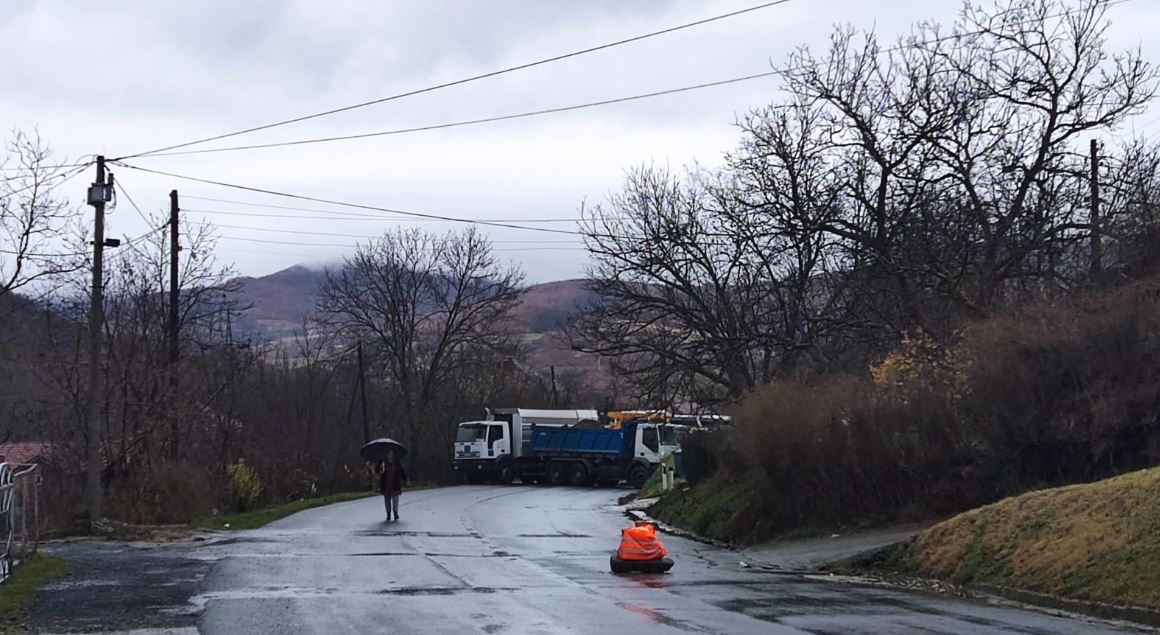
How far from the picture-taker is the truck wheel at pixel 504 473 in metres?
62.9

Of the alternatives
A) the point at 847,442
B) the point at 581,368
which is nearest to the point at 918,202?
the point at 847,442

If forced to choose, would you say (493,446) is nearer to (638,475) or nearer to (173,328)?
(638,475)

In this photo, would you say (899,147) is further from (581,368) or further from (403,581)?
(581,368)

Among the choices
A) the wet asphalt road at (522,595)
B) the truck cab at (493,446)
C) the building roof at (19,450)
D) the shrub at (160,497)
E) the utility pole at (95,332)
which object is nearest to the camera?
the wet asphalt road at (522,595)

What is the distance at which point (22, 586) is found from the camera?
15898 millimetres

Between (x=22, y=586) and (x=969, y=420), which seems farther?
(x=969, y=420)

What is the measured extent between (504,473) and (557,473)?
3263 mm

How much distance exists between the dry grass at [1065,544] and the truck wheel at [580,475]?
1628 inches

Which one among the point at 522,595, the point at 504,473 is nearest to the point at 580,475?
A: the point at 504,473

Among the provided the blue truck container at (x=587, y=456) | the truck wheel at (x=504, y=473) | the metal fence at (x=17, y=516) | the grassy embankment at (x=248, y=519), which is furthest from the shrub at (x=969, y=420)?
the truck wheel at (x=504, y=473)

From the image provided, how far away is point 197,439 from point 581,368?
286 feet

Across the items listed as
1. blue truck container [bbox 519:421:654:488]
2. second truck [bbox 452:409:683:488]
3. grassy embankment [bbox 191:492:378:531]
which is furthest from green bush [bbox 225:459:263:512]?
blue truck container [bbox 519:421:654:488]

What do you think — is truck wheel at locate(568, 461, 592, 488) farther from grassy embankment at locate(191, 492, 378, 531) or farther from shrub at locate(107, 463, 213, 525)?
shrub at locate(107, 463, 213, 525)

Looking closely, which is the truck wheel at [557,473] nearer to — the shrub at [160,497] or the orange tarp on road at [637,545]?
the shrub at [160,497]
